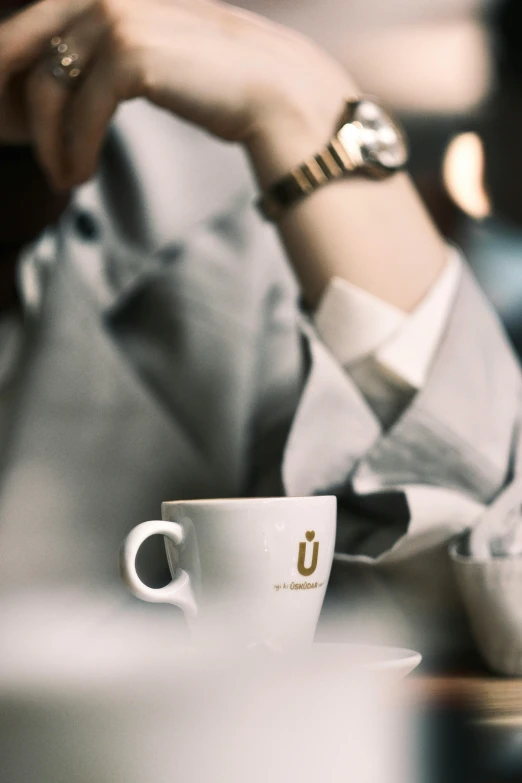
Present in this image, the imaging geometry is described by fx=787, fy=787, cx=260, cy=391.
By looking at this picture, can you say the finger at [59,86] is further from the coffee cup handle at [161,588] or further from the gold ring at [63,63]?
the coffee cup handle at [161,588]

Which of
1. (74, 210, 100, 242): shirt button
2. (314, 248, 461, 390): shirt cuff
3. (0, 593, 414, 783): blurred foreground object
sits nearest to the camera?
(0, 593, 414, 783): blurred foreground object

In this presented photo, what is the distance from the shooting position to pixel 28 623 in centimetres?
24

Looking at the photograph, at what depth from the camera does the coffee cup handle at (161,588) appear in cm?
18

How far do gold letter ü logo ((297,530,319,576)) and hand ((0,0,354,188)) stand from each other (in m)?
0.19

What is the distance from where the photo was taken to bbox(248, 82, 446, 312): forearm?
0.31 metres

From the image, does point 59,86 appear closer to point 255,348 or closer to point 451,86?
point 255,348

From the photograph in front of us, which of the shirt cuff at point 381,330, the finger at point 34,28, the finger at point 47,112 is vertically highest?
the finger at point 34,28

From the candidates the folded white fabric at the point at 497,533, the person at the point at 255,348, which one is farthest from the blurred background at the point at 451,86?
the folded white fabric at the point at 497,533

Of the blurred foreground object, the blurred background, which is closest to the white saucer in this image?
the blurred foreground object

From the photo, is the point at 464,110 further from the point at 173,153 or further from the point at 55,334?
the point at 55,334

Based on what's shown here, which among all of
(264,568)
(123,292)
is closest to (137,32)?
(123,292)

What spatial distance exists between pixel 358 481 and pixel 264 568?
0.07 meters

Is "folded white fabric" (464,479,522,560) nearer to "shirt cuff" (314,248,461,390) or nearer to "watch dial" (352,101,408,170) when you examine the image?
"shirt cuff" (314,248,461,390)

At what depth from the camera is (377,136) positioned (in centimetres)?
33
